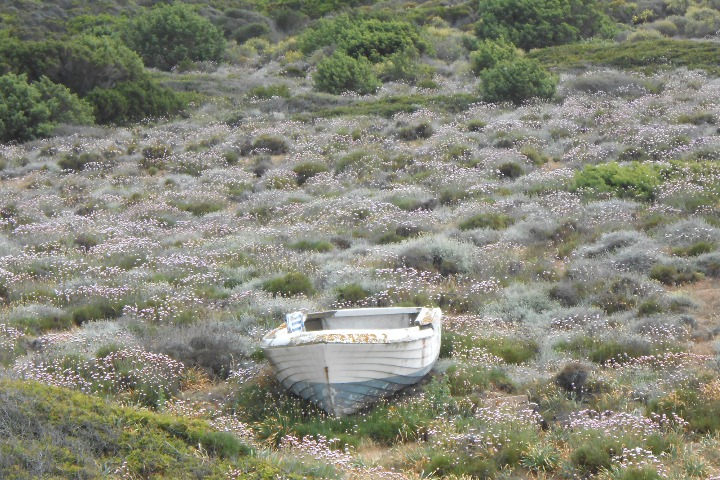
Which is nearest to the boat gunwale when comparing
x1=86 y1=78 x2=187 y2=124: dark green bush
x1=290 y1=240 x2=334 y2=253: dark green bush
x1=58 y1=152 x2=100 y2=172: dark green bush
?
x1=290 y1=240 x2=334 y2=253: dark green bush

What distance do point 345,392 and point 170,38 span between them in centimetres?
3226

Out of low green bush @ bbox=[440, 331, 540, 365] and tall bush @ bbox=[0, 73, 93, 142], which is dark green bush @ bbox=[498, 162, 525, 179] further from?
tall bush @ bbox=[0, 73, 93, 142]

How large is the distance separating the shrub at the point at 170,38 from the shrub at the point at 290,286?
26.4 metres

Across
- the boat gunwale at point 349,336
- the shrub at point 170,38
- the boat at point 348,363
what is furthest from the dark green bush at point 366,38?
the boat at point 348,363

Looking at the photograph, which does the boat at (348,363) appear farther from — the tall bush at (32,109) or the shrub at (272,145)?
the tall bush at (32,109)

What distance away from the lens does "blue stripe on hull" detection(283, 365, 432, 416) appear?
28.2ft

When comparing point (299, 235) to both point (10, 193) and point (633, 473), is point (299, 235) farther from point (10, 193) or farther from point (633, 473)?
point (633, 473)

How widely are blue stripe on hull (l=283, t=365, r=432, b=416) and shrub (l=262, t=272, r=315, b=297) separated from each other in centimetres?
357

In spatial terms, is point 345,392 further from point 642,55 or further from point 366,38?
point 366,38

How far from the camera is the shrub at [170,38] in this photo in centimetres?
3762

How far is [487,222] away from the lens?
15.4 metres

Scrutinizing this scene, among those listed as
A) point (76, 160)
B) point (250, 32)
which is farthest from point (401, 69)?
point (250, 32)

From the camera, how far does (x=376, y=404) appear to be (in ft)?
29.1

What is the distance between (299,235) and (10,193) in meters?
7.54
